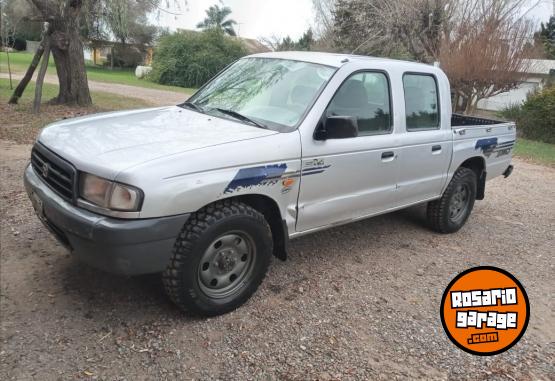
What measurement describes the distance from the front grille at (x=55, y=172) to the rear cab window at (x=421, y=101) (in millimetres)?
2952

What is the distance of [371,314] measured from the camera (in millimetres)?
3604

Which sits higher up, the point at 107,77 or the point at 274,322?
the point at 107,77

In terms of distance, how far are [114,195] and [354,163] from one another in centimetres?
197

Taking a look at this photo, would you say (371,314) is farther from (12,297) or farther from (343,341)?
(12,297)

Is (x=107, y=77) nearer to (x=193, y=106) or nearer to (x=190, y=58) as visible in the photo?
(x=190, y=58)

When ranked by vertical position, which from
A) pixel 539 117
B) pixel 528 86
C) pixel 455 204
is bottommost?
pixel 455 204

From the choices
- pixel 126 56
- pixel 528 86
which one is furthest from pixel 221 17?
pixel 528 86

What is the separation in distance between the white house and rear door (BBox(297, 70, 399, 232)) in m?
17.1

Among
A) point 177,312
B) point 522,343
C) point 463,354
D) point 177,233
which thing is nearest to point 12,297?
point 177,312

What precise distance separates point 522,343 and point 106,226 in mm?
2991

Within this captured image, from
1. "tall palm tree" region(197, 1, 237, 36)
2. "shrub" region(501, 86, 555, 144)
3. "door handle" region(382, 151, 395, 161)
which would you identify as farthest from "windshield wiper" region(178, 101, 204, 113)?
"tall palm tree" region(197, 1, 237, 36)

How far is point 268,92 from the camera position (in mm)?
3947

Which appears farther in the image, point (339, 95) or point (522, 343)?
point (339, 95)

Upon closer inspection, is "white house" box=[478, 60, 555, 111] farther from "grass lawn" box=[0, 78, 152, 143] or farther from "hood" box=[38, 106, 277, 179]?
"hood" box=[38, 106, 277, 179]
